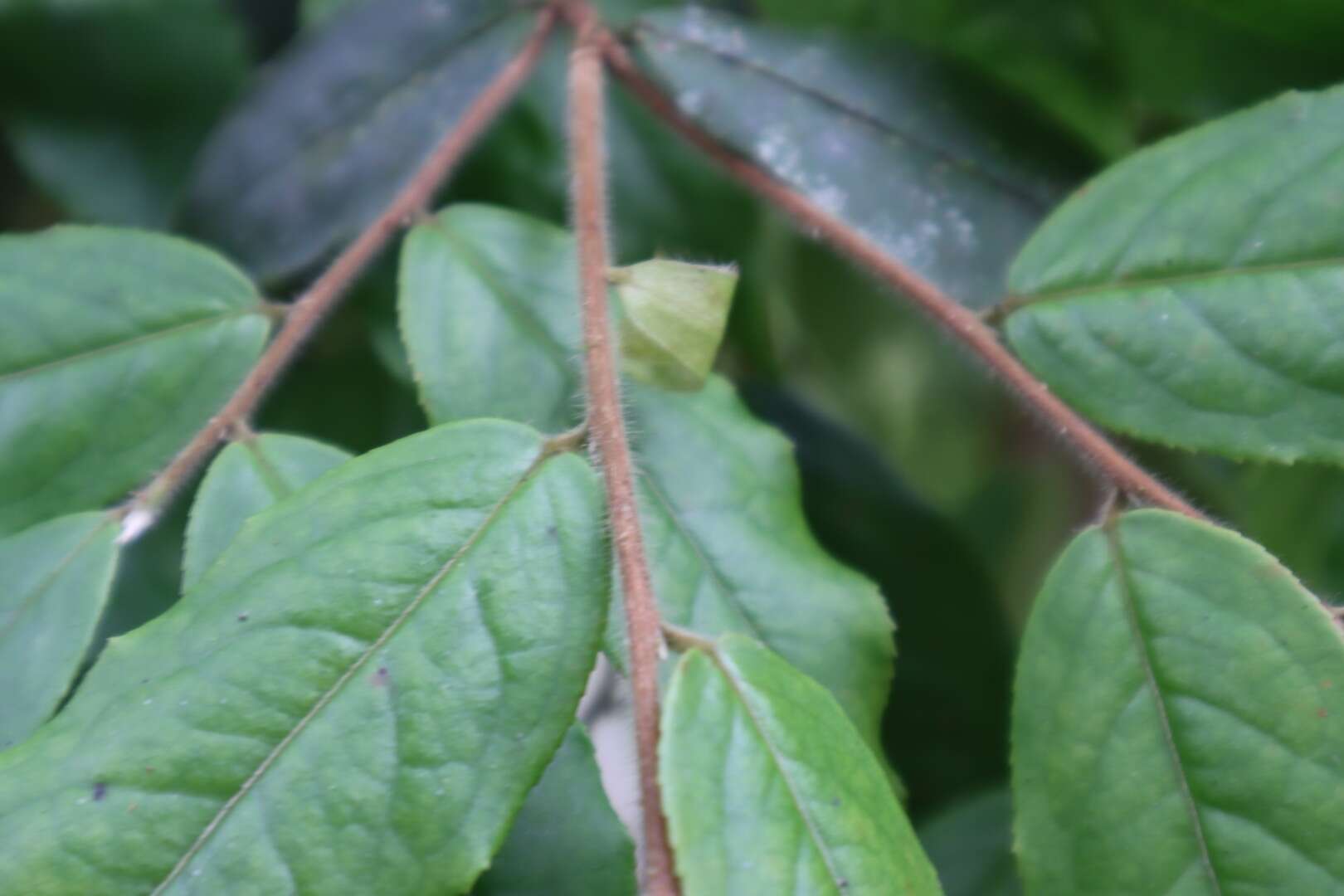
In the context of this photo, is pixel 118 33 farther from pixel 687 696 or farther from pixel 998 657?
pixel 998 657

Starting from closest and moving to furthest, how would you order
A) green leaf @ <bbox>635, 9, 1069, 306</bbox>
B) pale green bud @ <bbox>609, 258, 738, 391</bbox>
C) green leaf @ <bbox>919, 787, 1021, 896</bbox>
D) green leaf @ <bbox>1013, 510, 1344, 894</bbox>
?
→ 1. green leaf @ <bbox>1013, 510, 1344, 894</bbox>
2. pale green bud @ <bbox>609, 258, 738, 391</bbox>
3. green leaf @ <bbox>635, 9, 1069, 306</bbox>
4. green leaf @ <bbox>919, 787, 1021, 896</bbox>

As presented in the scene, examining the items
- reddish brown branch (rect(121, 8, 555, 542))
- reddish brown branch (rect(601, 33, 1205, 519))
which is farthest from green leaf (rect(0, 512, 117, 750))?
reddish brown branch (rect(601, 33, 1205, 519))

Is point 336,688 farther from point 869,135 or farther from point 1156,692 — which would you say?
point 869,135

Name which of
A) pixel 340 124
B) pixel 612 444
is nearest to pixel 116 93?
pixel 340 124

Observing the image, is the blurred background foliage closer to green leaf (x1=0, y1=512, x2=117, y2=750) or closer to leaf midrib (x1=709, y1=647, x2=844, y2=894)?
green leaf (x1=0, y1=512, x2=117, y2=750)

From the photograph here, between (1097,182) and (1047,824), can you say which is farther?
(1097,182)

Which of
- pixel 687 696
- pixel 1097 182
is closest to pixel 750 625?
pixel 687 696

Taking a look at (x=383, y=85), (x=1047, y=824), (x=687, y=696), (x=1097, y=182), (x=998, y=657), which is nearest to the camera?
(x=687, y=696)
